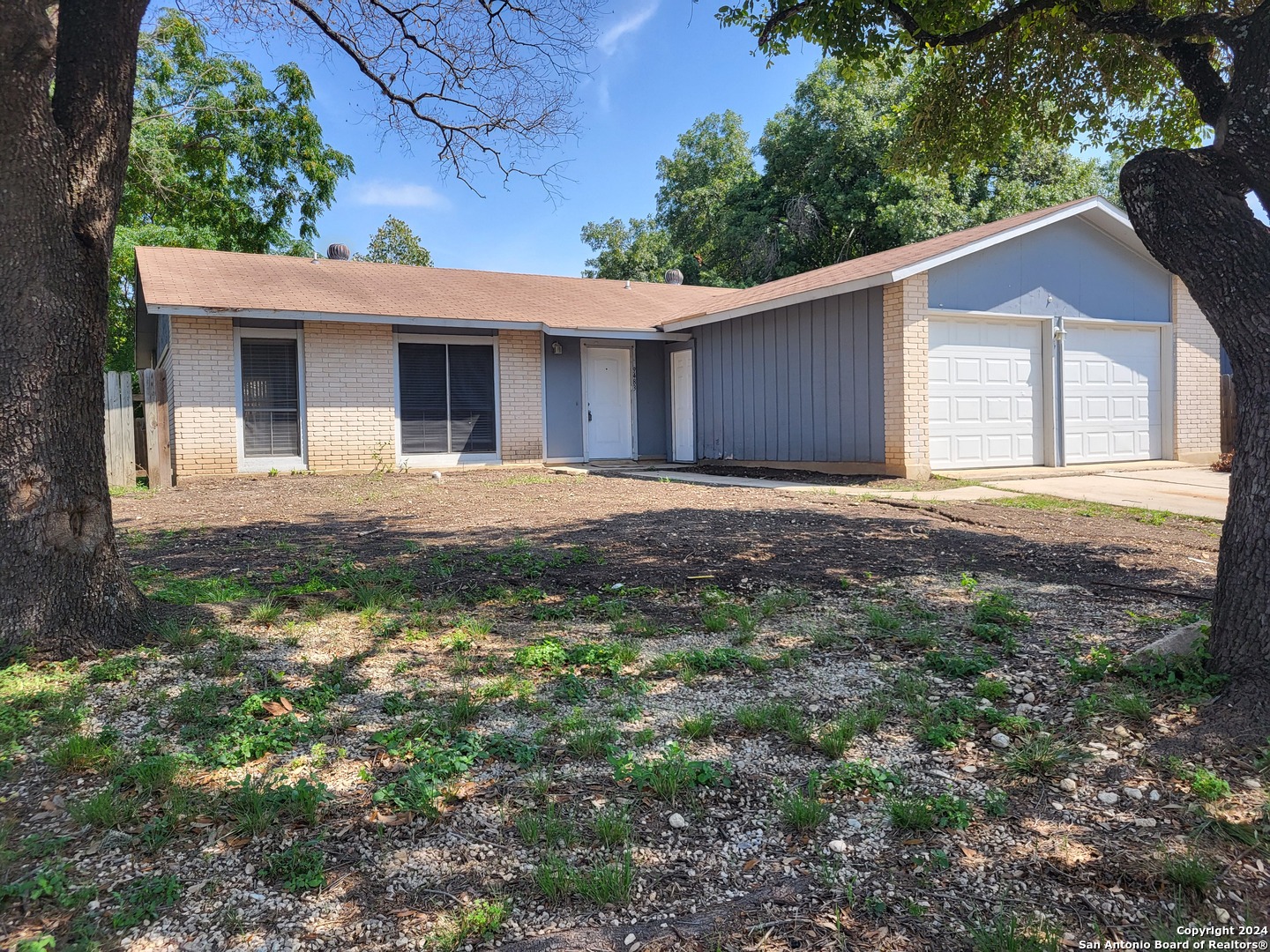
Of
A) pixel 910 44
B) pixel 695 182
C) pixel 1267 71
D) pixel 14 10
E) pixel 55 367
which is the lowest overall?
pixel 55 367

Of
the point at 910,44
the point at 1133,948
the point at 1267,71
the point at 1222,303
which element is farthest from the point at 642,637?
the point at 910,44

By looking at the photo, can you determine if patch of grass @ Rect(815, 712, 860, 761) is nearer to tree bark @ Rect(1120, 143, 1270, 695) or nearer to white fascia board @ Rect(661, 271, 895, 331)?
tree bark @ Rect(1120, 143, 1270, 695)

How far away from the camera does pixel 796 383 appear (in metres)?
13.5

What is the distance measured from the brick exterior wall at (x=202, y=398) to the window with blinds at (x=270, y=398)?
0.27 meters

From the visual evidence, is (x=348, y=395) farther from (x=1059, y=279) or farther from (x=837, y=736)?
(x=837, y=736)

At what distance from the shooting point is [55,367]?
373 centimetres

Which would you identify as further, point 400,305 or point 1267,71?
point 400,305

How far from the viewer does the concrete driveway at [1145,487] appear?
8.87 metres

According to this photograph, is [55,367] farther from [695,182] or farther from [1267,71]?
[695,182]

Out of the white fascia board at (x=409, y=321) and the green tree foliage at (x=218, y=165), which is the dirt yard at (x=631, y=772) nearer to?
the white fascia board at (x=409, y=321)

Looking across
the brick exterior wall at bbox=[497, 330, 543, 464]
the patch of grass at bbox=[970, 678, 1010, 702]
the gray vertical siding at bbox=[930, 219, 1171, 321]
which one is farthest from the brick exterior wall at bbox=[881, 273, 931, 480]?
the patch of grass at bbox=[970, 678, 1010, 702]

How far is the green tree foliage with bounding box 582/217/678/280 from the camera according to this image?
33781 mm

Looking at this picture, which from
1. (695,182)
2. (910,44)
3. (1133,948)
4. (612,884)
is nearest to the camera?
(1133,948)

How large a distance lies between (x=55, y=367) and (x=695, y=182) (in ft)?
117
